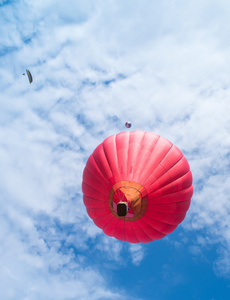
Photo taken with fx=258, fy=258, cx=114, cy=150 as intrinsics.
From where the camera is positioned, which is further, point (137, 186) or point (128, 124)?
point (128, 124)

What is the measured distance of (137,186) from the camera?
11.5 m

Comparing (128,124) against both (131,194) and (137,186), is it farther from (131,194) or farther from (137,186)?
(131,194)

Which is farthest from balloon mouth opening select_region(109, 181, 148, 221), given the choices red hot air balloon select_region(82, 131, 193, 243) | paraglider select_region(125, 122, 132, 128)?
paraglider select_region(125, 122, 132, 128)

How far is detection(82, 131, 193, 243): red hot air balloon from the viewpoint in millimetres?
11633

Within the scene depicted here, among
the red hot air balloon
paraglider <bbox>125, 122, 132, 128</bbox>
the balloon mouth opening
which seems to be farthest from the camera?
paraglider <bbox>125, 122, 132, 128</bbox>

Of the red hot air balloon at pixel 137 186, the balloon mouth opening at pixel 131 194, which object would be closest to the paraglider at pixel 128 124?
the red hot air balloon at pixel 137 186

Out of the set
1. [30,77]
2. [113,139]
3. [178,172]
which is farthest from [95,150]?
[30,77]

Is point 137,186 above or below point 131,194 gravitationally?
above

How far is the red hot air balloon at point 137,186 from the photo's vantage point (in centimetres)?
1163

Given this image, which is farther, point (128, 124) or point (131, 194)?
point (128, 124)

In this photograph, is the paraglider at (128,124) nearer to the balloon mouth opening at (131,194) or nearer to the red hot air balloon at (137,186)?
the red hot air balloon at (137,186)

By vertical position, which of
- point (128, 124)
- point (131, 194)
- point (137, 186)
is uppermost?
point (128, 124)

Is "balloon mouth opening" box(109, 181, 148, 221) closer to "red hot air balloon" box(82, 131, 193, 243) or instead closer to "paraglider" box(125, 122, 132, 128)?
"red hot air balloon" box(82, 131, 193, 243)

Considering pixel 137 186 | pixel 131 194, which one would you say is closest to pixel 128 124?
pixel 137 186
